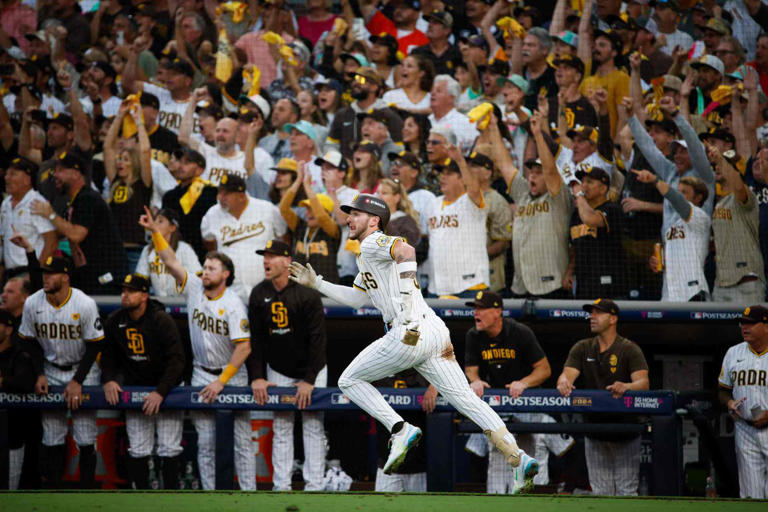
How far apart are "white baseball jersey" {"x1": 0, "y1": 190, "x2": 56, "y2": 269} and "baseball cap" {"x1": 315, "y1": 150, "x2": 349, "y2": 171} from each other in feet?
7.83

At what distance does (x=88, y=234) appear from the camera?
806 centimetres

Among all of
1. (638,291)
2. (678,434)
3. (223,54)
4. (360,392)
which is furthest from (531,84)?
(360,392)

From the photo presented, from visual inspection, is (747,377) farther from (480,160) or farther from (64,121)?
(64,121)

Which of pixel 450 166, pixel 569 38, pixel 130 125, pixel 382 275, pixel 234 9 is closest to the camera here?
pixel 382 275

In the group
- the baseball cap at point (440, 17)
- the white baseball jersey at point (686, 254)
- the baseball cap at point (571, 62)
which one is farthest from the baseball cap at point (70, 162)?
the white baseball jersey at point (686, 254)

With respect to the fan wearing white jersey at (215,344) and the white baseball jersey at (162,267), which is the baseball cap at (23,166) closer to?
the white baseball jersey at (162,267)

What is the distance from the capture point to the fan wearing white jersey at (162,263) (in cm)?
774

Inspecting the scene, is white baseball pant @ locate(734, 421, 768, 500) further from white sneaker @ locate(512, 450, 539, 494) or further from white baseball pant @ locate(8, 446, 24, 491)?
white baseball pant @ locate(8, 446, 24, 491)

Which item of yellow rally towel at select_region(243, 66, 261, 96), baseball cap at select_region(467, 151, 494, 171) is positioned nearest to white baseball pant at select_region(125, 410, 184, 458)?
baseball cap at select_region(467, 151, 494, 171)

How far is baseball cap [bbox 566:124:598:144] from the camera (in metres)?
8.00

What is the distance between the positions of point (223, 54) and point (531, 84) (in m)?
3.39

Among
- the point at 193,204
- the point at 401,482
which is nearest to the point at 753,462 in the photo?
the point at 401,482

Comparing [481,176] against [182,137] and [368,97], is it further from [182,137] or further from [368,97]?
[182,137]

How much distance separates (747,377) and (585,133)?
247 cm
